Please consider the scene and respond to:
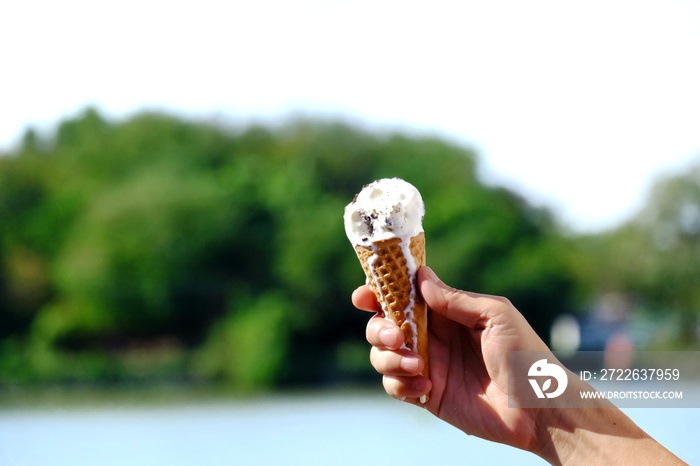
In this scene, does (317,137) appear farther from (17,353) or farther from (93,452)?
(93,452)

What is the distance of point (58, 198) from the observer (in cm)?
2661

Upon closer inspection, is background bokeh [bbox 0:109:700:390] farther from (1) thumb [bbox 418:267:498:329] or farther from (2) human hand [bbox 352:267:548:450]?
(1) thumb [bbox 418:267:498:329]

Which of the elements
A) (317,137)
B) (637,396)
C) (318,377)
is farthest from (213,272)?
(637,396)

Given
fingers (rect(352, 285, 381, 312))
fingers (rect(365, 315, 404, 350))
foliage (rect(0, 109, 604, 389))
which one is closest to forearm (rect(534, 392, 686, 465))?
fingers (rect(365, 315, 404, 350))

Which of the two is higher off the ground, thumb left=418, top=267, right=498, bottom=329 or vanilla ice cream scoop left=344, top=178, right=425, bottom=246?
vanilla ice cream scoop left=344, top=178, right=425, bottom=246

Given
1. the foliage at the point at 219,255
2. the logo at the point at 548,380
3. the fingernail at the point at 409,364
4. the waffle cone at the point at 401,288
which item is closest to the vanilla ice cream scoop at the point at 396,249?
the waffle cone at the point at 401,288

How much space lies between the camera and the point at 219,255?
78.6 feet

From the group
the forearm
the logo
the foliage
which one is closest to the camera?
the forearm

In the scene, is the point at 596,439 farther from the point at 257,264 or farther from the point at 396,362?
the point at 257,264

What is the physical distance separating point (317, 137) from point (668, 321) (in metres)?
11.6

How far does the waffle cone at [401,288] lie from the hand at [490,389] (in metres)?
0.04

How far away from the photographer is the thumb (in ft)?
6.77

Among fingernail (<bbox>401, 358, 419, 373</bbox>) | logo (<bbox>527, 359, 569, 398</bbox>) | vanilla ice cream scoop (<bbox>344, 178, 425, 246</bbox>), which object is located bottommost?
logo (<bbox>527, 359, 569, 398</bbox>)

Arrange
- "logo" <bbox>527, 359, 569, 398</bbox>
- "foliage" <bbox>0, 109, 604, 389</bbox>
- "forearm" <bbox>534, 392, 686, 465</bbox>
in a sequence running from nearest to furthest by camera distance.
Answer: "forearm" <bbox>534, 392, 686, 465</bbox> < "logo" <bbox>527, 359, 569, 398</bbox> < "foliage" <bbox>0, 109, 604, 389</bbox>
